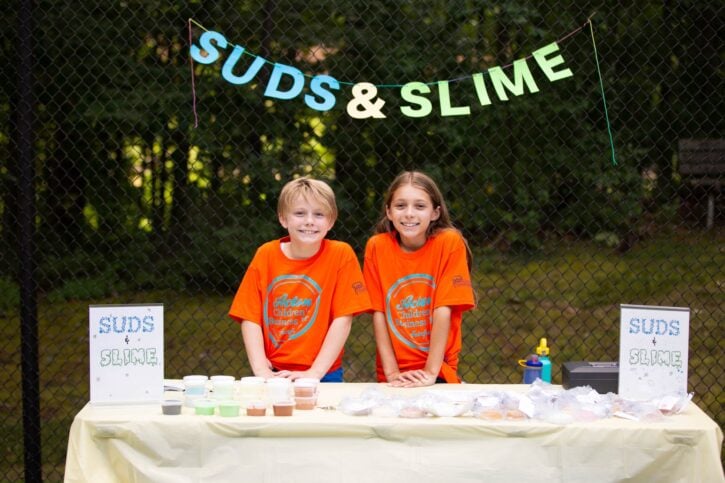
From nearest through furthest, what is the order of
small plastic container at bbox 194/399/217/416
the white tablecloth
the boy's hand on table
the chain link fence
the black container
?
the white tablecloth, small plastic container at bbox 194/399/217/416, the black container, the boy's hand on table, the chain link fence

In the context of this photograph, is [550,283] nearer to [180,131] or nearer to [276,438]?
[180,131]

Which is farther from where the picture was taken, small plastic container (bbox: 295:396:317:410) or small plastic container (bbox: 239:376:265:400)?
small plastic container (bbox: 239:376:265:400)

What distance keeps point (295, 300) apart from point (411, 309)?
38 cm

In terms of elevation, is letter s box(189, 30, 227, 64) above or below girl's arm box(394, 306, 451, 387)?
above

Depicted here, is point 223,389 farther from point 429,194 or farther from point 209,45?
point 209,45

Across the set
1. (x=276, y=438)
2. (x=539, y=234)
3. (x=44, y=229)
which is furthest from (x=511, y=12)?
(x=276, y=438)

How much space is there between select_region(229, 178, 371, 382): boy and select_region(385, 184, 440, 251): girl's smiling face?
0.19 metres

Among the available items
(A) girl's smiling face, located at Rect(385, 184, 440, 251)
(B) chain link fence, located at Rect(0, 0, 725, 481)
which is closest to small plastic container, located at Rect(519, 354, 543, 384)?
(A) girl's smiling face, located at Rect(385, 184, 440, 251)

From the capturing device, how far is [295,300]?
2.91 m

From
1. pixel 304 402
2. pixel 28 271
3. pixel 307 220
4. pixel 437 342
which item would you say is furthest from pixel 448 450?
pixel 28 271

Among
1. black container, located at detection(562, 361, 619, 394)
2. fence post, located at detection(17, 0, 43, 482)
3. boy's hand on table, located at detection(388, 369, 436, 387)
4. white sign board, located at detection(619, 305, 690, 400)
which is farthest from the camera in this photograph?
fence post, located at detection(17, 0, 43, 482)

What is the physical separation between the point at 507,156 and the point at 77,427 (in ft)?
14.5

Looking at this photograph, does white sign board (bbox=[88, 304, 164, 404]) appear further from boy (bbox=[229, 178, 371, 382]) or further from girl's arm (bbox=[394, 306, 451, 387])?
girl's arm (bbox=[394, 306, 451, 387])

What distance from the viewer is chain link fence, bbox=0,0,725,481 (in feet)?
18.1
